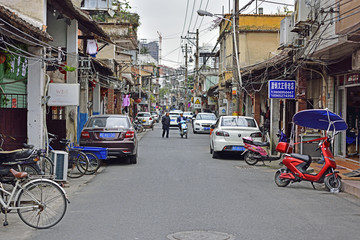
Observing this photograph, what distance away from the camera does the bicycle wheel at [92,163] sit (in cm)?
1409

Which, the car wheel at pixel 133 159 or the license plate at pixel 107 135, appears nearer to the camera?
the license plate at pixel 107 135

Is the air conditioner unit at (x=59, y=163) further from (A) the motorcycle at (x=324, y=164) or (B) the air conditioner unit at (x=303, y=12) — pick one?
(B) the air conditioner unit at (x=303, y=12)

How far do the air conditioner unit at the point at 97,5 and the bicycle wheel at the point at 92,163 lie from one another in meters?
13.0

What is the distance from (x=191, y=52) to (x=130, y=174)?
67.6m

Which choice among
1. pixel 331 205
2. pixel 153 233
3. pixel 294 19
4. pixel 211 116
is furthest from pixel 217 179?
pixel 211 116

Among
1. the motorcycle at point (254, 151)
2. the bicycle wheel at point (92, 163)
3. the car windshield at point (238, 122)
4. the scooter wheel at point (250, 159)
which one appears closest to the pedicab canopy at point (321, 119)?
the motorcycle at point (254, 151)

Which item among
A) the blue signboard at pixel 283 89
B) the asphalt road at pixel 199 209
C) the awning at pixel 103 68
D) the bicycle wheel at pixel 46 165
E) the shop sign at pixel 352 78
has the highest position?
the awning at pixel 103 68

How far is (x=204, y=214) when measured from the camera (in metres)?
8.20

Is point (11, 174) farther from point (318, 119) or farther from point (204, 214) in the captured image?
point (318, 119)

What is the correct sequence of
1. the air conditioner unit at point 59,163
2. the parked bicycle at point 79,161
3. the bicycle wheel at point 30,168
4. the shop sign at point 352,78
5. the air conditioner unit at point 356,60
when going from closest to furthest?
the bicycle wheel at point 30,168 < the air conditioner unit at point 59,163 < the parked bicycle at point 79,161 < the air conditioner unit at point 356,60 < the shop sign at point 352,78

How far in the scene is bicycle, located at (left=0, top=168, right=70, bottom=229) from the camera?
283 inches

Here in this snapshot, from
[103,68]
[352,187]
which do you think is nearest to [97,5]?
[103,68]

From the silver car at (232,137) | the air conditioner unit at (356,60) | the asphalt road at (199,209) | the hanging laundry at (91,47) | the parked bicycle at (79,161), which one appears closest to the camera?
the asphalt road at (199,209)

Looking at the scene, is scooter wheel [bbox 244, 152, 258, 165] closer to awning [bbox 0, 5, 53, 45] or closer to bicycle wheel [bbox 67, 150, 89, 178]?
bicycle wheel [bbox 67, 150, 89, 178]
